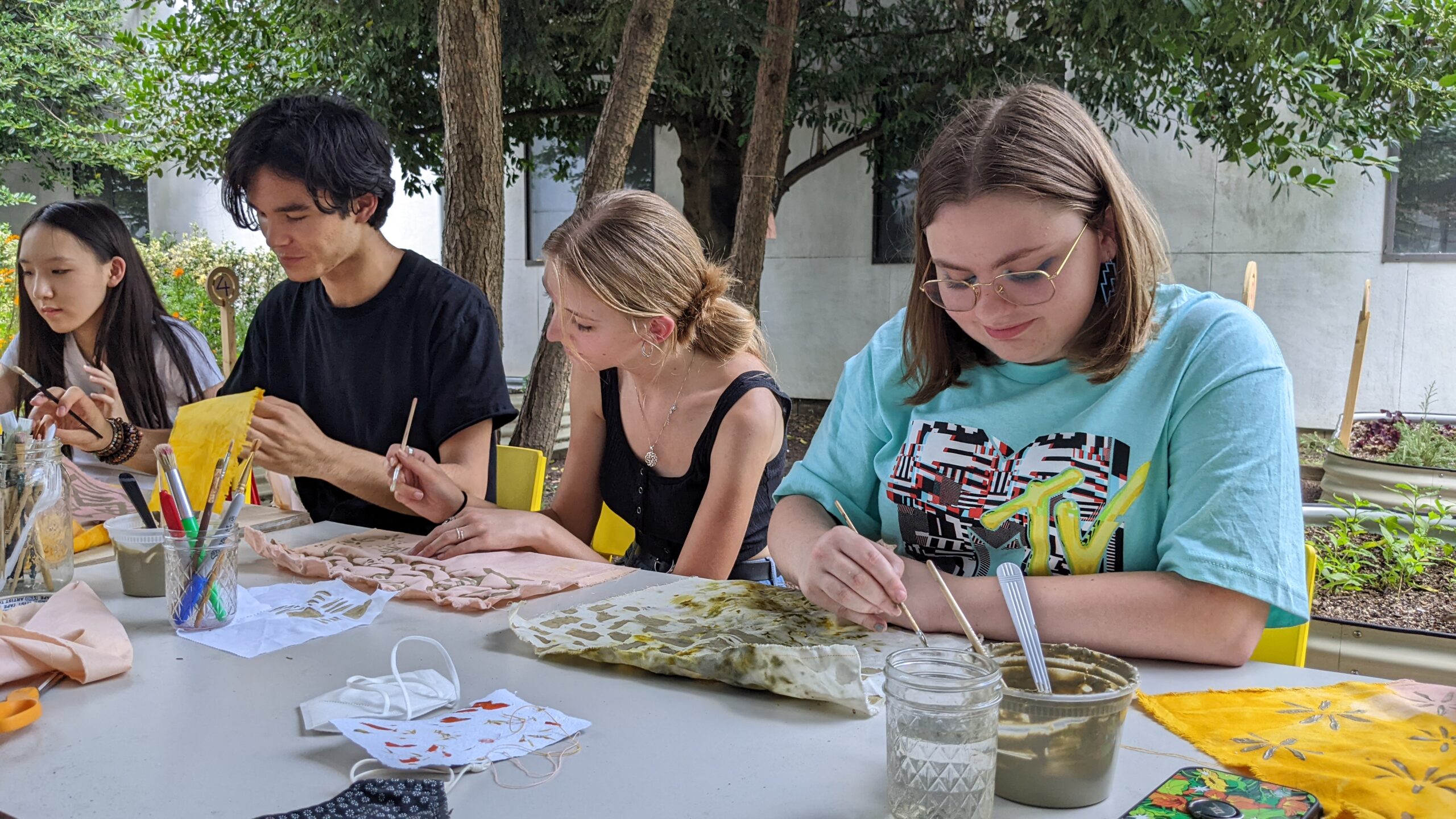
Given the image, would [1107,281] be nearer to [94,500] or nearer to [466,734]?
[466,734]

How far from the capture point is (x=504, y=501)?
2523 millimetres

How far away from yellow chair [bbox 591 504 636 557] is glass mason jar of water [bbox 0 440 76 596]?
106cm

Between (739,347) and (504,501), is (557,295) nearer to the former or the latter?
(739,347)

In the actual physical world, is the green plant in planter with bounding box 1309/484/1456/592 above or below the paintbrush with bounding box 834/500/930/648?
below

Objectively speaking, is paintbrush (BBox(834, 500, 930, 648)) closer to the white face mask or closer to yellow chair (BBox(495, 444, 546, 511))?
the white face mask

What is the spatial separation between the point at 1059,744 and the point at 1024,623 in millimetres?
164

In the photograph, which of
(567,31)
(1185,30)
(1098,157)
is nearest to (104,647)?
(1098,157)

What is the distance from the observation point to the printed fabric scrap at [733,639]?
117 centimetres

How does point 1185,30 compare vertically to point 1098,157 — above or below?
above

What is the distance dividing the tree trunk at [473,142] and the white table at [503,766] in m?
2.34

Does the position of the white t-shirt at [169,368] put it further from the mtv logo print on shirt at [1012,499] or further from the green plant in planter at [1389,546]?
the green plant in planter at [1389,546]

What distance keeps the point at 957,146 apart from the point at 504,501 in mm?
1501

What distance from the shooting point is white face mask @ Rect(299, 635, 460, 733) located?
1133 mm

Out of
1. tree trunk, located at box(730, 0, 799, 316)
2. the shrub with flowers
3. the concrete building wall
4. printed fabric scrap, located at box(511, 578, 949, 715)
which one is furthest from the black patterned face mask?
the shrub with flowers
